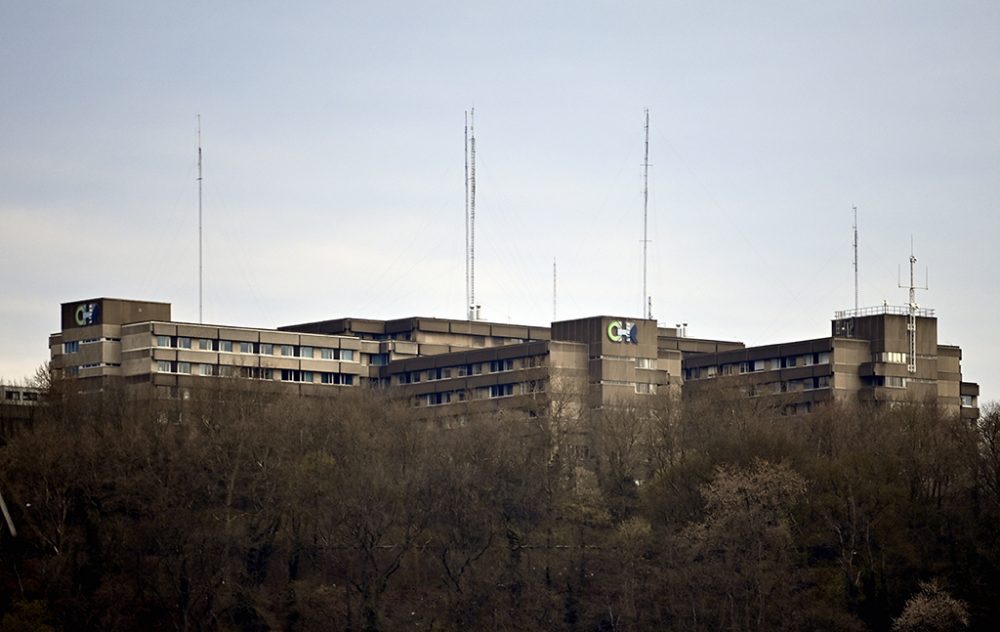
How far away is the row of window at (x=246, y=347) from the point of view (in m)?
189

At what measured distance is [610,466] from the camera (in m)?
154

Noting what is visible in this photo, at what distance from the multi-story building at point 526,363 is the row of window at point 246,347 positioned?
0.10 meters

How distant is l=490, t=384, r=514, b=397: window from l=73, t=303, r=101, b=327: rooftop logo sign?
40.5 m

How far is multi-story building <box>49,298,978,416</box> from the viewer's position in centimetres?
18412

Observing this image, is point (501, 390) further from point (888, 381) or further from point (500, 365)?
point (888, 381)

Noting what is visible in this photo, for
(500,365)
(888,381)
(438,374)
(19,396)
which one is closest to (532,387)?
Answer: (500,365)

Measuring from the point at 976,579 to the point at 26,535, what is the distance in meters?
67.7

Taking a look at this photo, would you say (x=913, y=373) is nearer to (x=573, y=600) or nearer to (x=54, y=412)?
(x=573, y=600)

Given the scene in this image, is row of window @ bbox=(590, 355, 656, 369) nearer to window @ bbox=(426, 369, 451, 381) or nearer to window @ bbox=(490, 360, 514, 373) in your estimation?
window @ bbox=(490, 360, 514, 373)

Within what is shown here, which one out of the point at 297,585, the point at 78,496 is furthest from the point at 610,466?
the point at 78,496

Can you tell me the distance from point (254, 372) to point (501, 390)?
25138 millimetres

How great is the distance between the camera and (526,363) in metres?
186

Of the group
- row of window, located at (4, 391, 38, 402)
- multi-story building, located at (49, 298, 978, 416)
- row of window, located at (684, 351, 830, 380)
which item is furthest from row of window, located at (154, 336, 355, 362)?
row of window, located at (684, 351, 830, 380)

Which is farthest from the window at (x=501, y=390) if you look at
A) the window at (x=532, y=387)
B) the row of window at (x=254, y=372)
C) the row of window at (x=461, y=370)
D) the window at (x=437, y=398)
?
the row of window at (x=254, y=372)
